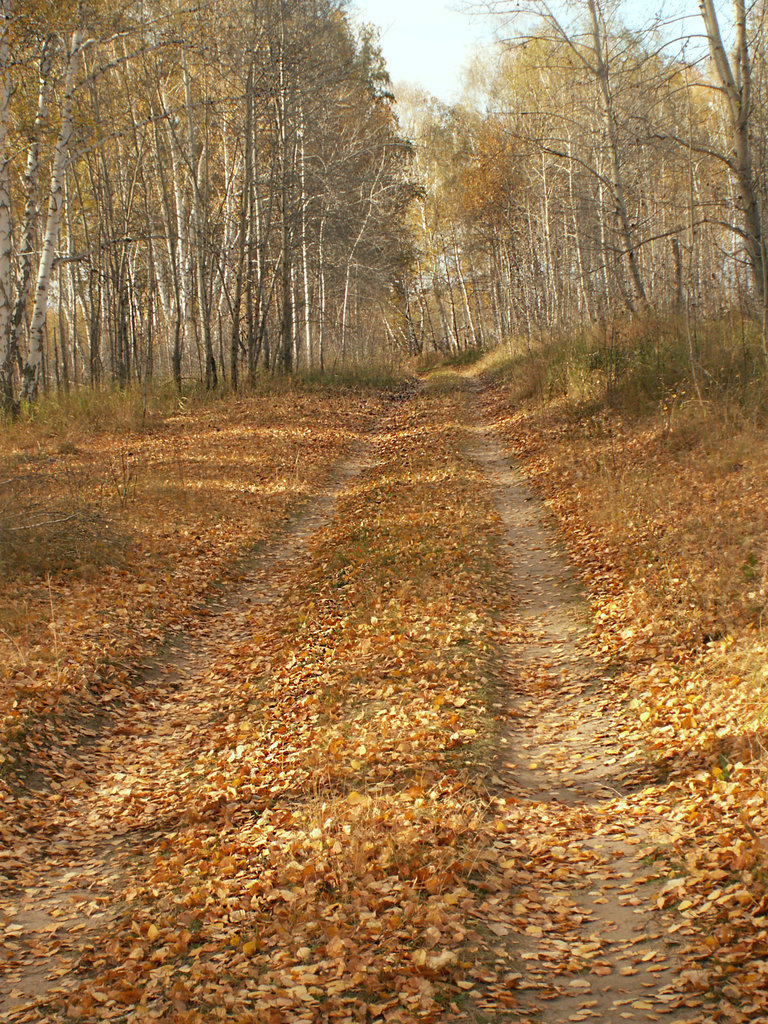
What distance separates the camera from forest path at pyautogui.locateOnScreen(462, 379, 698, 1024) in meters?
3.80

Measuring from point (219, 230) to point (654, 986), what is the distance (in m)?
23.7

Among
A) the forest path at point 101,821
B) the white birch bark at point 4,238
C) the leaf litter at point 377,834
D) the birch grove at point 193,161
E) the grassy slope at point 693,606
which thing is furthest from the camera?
the birch grove at point 193,161

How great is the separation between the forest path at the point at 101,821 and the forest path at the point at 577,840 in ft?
7.22

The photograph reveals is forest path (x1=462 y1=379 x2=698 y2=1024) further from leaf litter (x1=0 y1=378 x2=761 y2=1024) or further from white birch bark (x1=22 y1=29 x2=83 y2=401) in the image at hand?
white birch bark (x1=22 y1=29 x2=83 y2=401)

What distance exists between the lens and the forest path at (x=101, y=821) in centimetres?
443

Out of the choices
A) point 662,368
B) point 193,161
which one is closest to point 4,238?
point 193,161

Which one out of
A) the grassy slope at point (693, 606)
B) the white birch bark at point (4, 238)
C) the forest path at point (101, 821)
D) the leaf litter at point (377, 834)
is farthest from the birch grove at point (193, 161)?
the leaf litter at point (377, 834)

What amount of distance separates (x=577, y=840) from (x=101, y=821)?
3.20 meters

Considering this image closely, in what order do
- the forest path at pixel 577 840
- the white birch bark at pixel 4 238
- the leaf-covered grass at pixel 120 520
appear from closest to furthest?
the forest path at pixel 577 840
the leaf-covered grass at pixel 120 520
the white birch bark at pixel 4 238

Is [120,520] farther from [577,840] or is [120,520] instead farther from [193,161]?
[193,161]

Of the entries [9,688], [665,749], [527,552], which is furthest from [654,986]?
[527,552]

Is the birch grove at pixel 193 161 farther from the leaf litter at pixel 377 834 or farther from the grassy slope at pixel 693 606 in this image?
the leaf litter at pixel 377 834

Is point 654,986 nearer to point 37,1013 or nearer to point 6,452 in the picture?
point 37,1013

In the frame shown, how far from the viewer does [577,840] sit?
5.04 m
